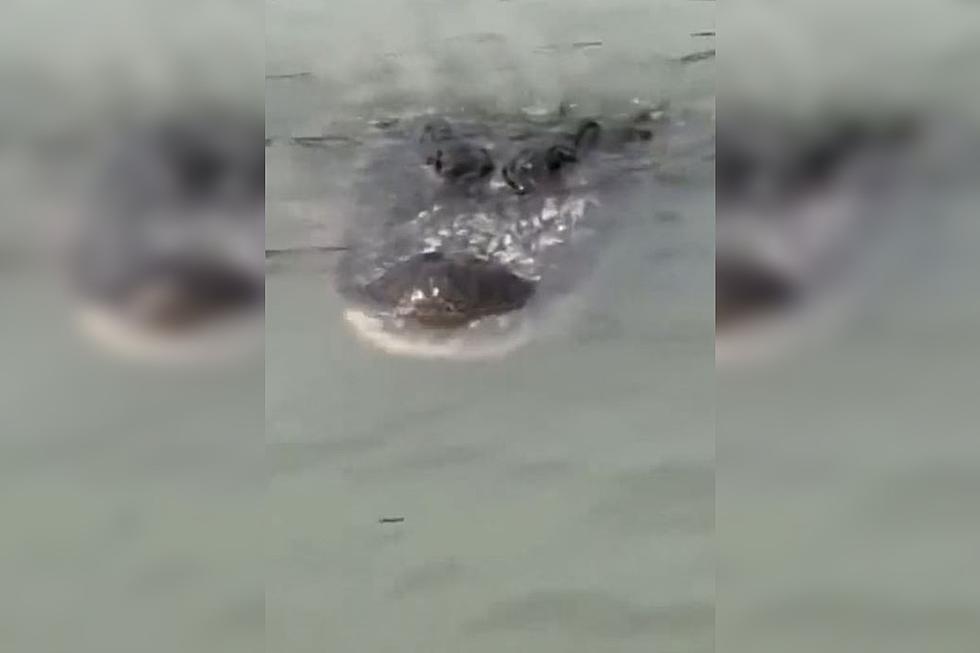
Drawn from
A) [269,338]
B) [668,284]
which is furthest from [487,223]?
[269,338]

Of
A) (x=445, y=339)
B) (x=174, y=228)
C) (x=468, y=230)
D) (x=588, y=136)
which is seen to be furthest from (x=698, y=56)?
(x=174, y=228)

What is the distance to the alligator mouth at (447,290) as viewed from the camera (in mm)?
1540

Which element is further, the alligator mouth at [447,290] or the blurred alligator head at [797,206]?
the alligator mouth at [447,290]

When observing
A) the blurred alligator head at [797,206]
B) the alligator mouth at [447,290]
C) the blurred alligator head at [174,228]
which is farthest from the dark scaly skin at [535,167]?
the blurred alligator head at [174,228]

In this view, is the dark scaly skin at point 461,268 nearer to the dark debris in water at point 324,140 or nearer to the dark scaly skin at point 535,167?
the dark scaly skin at point 535,167

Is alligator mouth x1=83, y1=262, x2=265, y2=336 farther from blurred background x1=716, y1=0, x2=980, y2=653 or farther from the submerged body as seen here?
blurred background x1=716, y1=0, x2=980, y2=653

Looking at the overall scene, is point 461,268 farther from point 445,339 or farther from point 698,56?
point 698,56

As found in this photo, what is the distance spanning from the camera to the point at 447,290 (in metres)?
1.57

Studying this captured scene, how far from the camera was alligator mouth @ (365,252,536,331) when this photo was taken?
1.54 meters

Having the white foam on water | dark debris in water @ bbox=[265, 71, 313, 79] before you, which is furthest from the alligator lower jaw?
dark debris in water @ bbox=[265, 71, 313, 79]

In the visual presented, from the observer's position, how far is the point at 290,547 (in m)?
1.34

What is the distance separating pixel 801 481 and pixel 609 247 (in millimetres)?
430

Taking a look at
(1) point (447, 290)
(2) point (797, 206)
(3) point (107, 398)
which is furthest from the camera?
(1) point (447, 290)

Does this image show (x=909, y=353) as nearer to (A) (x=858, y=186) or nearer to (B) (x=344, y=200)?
(A) (x=858, y=186)
